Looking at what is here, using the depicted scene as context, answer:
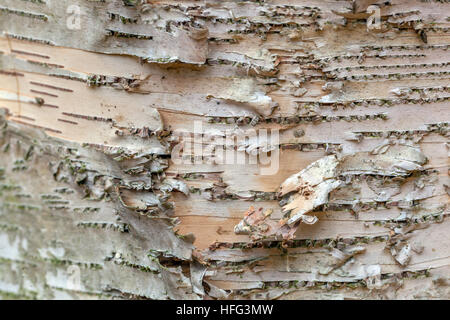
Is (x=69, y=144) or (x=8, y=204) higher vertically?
(x=69, y=144)

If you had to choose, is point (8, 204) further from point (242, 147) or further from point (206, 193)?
point (242, 147)

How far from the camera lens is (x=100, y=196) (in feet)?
3.33

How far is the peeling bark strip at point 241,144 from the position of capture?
3.24 feet

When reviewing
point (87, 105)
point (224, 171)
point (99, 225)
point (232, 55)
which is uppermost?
point (232, 55)

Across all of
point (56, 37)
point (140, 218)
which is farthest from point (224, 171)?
point (56, 37)

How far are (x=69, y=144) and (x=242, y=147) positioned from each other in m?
0.43

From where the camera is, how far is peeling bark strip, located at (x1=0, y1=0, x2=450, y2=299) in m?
0.99

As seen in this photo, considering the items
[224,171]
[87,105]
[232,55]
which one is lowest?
[224,171]

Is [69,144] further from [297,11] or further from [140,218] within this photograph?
[297,11]

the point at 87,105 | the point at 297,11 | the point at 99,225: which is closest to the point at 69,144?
the point at 87,105

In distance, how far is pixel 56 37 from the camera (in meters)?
0.98

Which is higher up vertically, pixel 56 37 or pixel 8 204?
pixel 56 37

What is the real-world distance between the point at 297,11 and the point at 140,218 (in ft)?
2.07

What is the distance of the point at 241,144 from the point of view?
100 centimetres
